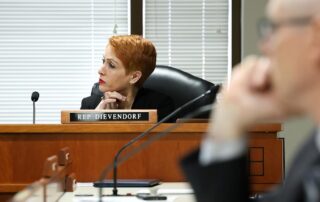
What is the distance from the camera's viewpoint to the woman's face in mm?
4480

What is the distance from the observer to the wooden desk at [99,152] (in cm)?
356

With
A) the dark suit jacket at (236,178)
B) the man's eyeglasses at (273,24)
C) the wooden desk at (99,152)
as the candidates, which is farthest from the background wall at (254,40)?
the man's eyeglasses at (273,24)

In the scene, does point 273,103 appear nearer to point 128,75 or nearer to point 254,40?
point 128,75

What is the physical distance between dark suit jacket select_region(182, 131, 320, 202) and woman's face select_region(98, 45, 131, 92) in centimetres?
286

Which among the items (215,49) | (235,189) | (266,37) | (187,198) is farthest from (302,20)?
(215,49)

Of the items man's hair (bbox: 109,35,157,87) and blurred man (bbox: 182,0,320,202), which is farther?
man's hair (bbox: 109,35,157,87)

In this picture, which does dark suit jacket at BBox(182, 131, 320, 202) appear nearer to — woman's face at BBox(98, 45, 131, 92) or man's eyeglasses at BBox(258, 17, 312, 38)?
man's eyeglasses at BBox(258, 17, 312, 38)

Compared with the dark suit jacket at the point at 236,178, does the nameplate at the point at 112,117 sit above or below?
below

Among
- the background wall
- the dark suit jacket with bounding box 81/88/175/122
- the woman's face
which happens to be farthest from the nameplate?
the background wall

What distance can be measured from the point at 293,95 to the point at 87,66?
200 inches

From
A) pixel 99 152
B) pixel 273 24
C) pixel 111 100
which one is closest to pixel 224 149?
pixel 273 24

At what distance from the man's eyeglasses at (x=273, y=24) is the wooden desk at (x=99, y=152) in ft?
7.45

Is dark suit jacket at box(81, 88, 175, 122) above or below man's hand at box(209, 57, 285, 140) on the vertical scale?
below

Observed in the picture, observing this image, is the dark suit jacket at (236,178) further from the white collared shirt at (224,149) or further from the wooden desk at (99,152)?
the wooden desk at (99,152)
